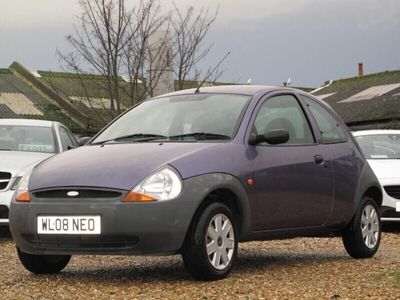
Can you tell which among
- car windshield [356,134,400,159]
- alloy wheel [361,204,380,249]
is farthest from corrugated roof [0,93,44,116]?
alloy wheel [361,204,380,249]

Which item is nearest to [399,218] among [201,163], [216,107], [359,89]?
[216,107]

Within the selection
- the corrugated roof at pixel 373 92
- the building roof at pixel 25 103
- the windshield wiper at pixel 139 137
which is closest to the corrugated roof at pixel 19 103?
the building roof at pixel 25 103

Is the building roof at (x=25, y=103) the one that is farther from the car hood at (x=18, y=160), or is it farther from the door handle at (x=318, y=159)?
the door handle at (x=318, y=159)

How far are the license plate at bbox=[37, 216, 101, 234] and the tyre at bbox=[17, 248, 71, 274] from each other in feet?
2.19

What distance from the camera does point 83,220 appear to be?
7.06 meters

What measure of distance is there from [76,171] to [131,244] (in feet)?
2.44

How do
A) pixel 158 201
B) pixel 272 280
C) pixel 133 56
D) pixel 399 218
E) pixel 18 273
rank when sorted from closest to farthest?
pixel 158 201 < pixel 272 280 < pixel 18 273 < pixel 399 218 < pixel 133 56

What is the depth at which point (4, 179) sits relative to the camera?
40.2ft

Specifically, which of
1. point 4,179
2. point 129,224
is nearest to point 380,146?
point 4,179

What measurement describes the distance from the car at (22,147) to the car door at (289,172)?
4657mm

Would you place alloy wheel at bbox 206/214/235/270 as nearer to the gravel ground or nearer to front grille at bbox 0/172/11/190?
the gravel ground

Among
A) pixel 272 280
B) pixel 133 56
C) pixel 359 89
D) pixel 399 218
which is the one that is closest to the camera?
pixel 272 280

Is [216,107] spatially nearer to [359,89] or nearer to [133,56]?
[133,56]

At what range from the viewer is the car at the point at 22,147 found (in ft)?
39.9
